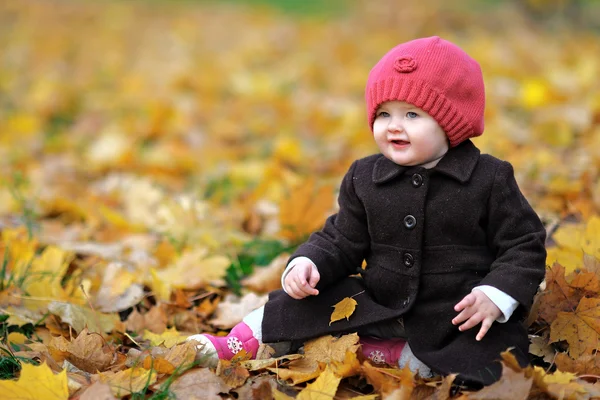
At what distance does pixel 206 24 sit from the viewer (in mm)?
11234

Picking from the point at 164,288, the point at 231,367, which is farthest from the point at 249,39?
the point at 231,367

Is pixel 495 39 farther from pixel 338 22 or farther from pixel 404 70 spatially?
pixel 404 70

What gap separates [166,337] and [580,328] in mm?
1281

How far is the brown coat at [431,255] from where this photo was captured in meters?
2.01

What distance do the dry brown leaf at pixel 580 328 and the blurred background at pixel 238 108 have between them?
0.98 metres

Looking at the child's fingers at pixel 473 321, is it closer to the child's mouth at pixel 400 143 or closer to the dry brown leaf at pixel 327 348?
the dry brown leaf at pixel 327 348

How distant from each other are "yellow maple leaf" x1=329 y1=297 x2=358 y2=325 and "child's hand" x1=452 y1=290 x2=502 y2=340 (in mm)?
329

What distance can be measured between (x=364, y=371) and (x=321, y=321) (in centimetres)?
24

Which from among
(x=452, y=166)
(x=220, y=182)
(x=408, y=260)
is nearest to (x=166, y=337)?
(x=408, y=260)

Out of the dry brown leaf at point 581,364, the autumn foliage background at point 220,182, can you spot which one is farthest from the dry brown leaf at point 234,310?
the dry brown leaf at point 581,364

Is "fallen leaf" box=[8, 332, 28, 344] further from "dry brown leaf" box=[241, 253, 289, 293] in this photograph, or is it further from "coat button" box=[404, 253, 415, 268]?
"coat button" box=[404, 253, 415, 268]

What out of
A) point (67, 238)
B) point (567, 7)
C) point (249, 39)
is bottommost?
point (67, 238)

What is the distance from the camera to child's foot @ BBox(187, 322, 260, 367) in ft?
7.17

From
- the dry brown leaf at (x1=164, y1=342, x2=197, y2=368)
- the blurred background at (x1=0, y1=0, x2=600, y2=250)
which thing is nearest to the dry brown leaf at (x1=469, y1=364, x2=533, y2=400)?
the dry brown leaf at (x1=164, y1=342, x2=197, y2=368)
